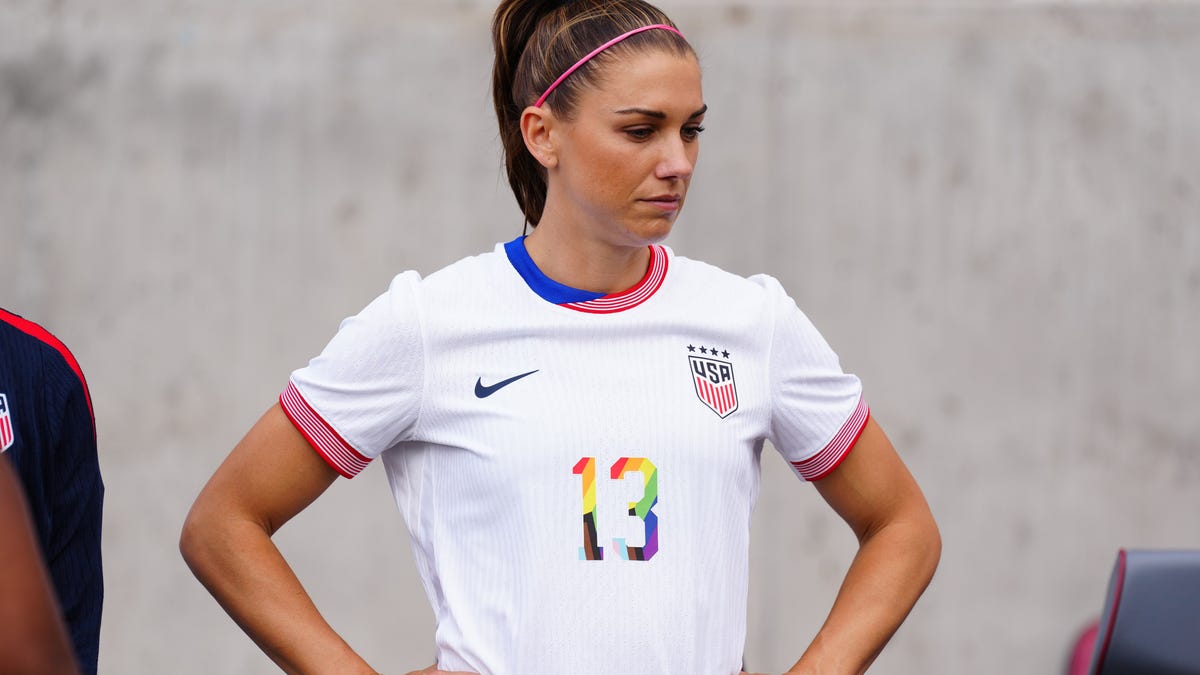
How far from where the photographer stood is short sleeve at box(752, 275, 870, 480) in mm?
1921

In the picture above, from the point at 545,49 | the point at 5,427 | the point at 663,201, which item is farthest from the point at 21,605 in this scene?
the point at 545,49

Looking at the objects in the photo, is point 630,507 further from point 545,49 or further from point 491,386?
point 545,49

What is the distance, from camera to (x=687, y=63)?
1831 millimetres

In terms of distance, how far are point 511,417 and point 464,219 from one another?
198 cm

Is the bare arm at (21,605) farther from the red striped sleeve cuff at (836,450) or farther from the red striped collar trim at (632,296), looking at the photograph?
the red striped sleeve cuff at (836,450)

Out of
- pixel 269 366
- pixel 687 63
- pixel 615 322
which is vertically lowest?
pixel 269 366

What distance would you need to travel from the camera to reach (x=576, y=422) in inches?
69.7

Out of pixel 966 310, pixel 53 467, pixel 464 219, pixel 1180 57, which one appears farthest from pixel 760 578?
pixel 53 467

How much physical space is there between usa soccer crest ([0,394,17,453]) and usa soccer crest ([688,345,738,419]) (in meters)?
0.81

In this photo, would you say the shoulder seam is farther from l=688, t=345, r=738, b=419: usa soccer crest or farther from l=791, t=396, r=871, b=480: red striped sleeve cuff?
l=791, t=396, r=871, b=480: red striped sleeve cuff

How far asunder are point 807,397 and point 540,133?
0.50 meters

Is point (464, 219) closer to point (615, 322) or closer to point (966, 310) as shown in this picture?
point (966, 310)

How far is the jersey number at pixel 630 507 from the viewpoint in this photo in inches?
68.6

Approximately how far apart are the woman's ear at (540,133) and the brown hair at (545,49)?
19 mm
